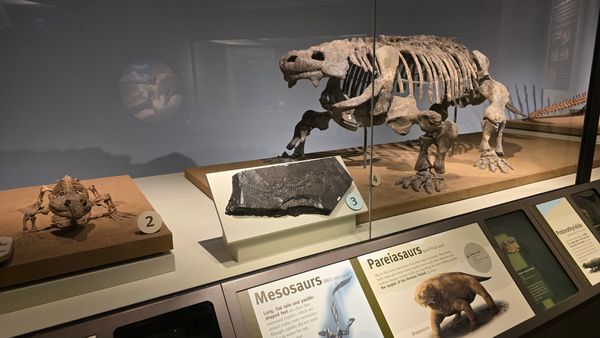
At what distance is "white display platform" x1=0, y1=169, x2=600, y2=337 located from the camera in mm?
1564

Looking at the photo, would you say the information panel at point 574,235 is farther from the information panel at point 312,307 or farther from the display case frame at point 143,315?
the display case frame at point 143,315

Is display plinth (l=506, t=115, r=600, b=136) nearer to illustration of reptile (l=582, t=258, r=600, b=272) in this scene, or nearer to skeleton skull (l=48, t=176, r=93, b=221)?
illustration of reptile (l=582, t=258, r=600, b=272)

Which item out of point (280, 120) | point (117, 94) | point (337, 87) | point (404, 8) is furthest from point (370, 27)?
point (117, 94)

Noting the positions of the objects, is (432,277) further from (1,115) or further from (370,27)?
(1,115)

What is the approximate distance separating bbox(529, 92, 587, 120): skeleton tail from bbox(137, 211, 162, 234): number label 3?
8.84ft

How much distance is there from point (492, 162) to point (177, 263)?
7.39ft

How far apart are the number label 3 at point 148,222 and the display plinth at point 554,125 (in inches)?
105

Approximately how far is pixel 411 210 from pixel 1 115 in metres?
1.90


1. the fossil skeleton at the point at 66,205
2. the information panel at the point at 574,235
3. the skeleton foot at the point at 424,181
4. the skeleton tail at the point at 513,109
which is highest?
the fossil skeleton at the point at 66,205

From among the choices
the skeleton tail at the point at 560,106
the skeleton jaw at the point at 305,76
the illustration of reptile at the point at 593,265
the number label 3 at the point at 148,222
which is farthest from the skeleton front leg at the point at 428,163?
the number label 3 at the point at 148,222

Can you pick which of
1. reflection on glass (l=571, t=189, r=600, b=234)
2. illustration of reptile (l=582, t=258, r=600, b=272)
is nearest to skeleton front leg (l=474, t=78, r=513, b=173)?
reflection on glass (l=571, t=189, r=600, b=234)

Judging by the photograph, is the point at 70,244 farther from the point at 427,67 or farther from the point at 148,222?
the point at 427,67

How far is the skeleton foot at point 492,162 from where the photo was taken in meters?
3.12

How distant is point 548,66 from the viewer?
9.70ft
